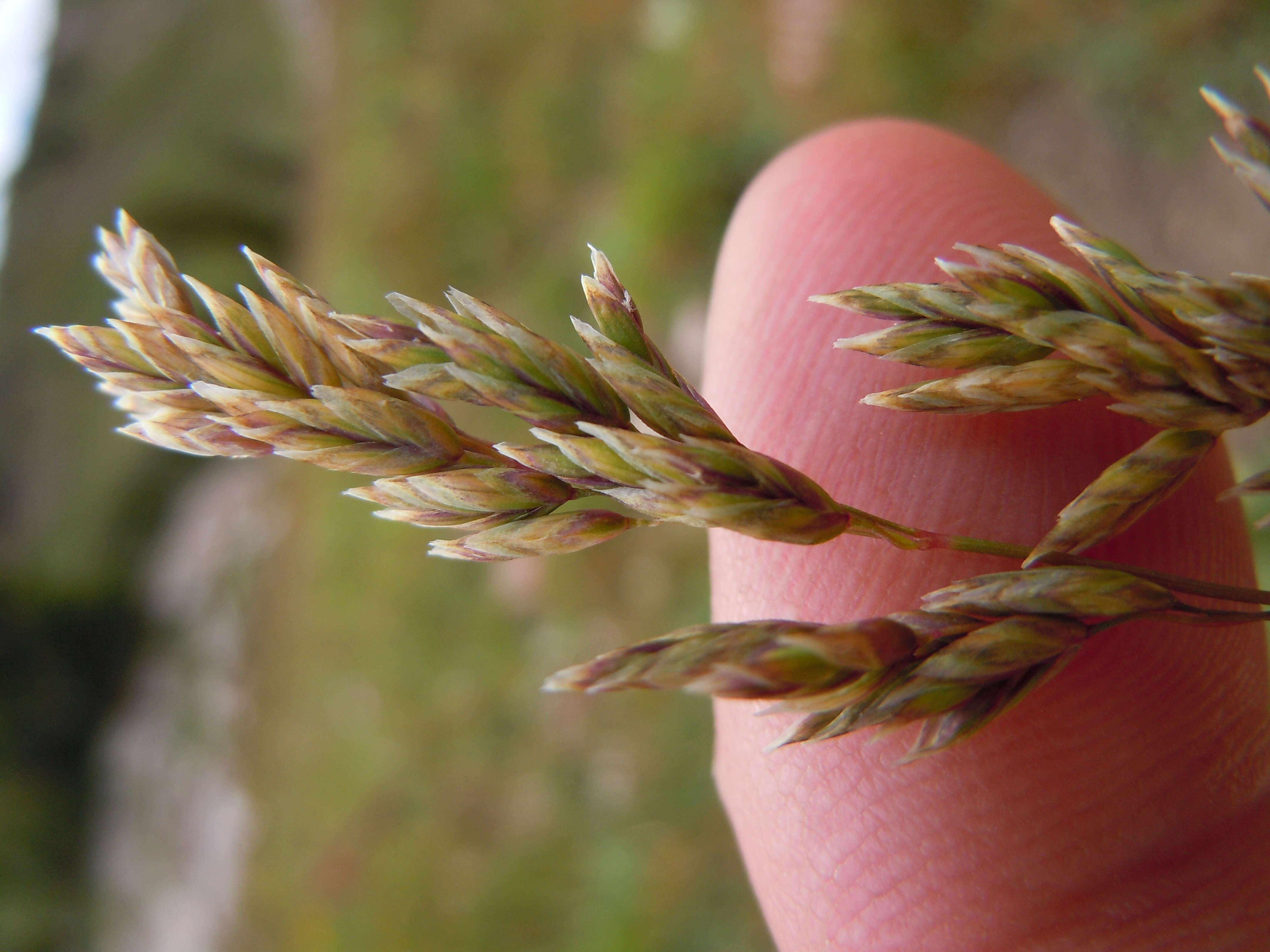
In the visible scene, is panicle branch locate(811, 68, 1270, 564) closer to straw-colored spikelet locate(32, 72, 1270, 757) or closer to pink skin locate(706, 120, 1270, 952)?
straw-colored spikelet locate(32, 72, 1270, 757)

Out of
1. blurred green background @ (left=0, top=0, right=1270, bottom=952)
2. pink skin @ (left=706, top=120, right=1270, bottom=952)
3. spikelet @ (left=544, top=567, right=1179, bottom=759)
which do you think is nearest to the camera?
spikelet @ (left=544, top=567, right=1179, bottom=759)

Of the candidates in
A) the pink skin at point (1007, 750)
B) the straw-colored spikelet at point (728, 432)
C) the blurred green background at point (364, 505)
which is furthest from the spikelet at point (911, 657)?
the blurred green background at point (364, 505)

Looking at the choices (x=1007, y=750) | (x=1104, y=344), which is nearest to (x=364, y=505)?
(x=1007, y=750)

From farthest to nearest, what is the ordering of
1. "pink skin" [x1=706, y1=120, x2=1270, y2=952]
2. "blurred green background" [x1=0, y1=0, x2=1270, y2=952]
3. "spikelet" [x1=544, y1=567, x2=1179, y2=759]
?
"blurred green background" [x1=0, y1=0, x2=1270, y2=952] < "pink skin" [x1=706, y1=120, x2=1270, y2=952] < "spikelet" [x1=544, y1=567, x2=1179, y2=759]

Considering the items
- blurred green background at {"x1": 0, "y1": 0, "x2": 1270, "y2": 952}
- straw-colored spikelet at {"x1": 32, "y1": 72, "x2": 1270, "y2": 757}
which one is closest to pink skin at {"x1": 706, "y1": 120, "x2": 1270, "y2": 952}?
straw-colored spikelet at {"x1": 32, "y1": 72, "x2": 1270, "y2": 757}

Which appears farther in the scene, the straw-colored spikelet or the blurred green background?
the blurred green background

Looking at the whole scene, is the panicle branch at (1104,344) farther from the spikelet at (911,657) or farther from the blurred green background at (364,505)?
the blurred green background at (364,505)
